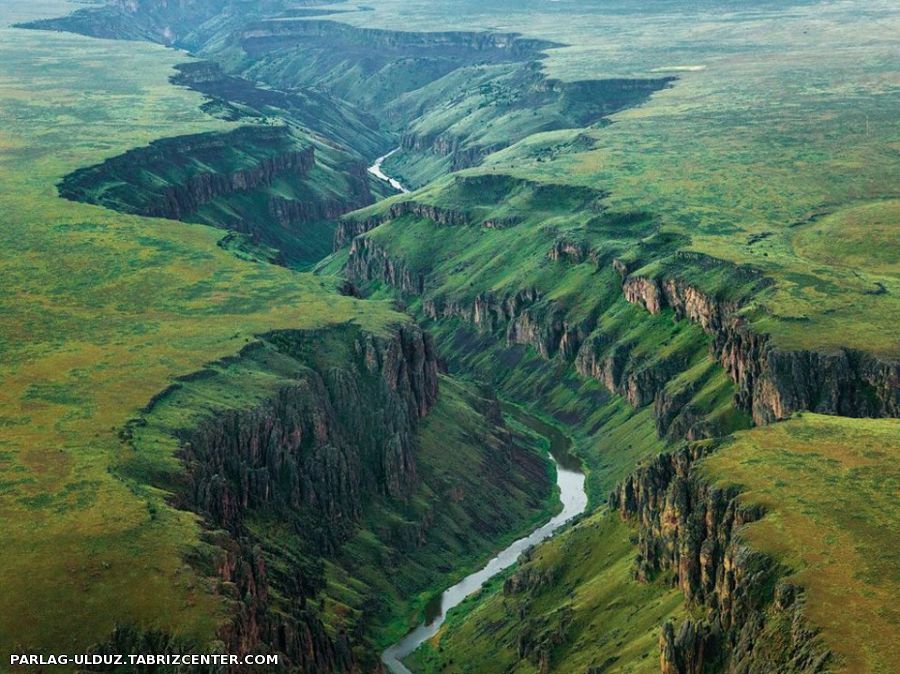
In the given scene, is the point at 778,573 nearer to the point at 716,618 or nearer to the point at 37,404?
the point at 716,618

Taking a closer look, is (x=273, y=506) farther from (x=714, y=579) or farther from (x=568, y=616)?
(x=714, y=579)

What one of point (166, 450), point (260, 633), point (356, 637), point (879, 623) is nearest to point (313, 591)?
point (356, 637)

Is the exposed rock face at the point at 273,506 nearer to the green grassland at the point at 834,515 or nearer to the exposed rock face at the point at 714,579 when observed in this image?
the exposed rock face at the point at 714,579

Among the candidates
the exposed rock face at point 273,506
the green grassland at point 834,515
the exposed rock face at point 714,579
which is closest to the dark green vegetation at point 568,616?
the exposed rock face at point 714,579

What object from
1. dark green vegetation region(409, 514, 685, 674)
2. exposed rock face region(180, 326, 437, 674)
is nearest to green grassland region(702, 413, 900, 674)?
dark green vegetation region(409, 514, 685, 674)

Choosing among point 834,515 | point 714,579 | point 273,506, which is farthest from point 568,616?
point 273,506

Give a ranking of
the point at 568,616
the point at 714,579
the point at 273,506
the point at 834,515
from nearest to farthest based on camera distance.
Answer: the point at 834,515 < the point at 714,579 < the point at 568,616 < the point at 273,506
